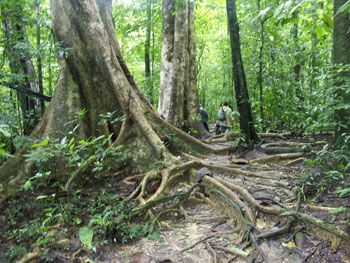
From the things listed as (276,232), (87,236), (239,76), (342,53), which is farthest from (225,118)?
(87,236)

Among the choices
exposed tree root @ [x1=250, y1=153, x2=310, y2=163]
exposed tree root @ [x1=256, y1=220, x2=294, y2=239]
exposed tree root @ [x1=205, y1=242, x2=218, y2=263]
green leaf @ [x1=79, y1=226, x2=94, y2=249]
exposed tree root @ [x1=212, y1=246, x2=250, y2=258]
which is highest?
exposed tree root @ [x1=250, y1=153, x2=310, y2=163]

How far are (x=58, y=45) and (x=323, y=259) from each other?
5.18m

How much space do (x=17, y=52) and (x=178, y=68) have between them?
3924 millimetres

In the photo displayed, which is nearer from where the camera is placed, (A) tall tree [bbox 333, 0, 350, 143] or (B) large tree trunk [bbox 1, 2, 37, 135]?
(A) tall tree [bbox 333, 0, 350, 143]

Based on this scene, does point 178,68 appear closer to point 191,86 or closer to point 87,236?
point 191,86

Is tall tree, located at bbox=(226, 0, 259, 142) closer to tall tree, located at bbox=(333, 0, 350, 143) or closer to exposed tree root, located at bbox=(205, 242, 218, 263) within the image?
tall tree, located at bbox=(333, 0, 350, 143)

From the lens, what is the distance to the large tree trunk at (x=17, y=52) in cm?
571

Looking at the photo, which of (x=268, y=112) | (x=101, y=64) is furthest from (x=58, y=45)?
(x=268, y=112)

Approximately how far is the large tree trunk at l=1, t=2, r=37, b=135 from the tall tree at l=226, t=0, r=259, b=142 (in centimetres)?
432

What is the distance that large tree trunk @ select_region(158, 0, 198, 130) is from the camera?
26.3 feet

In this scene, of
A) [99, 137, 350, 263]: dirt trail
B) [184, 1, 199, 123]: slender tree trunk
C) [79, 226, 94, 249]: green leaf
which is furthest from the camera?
[184, 1, 199, 123]: slender tree trunk

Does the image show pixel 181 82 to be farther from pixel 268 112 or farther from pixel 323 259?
pixel 323 259

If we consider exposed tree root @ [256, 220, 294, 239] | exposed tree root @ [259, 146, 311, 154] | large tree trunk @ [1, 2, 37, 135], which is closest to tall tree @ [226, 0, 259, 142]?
exposed tree root @ [259, 146, 311, 154]

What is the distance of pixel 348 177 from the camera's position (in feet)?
12.3
